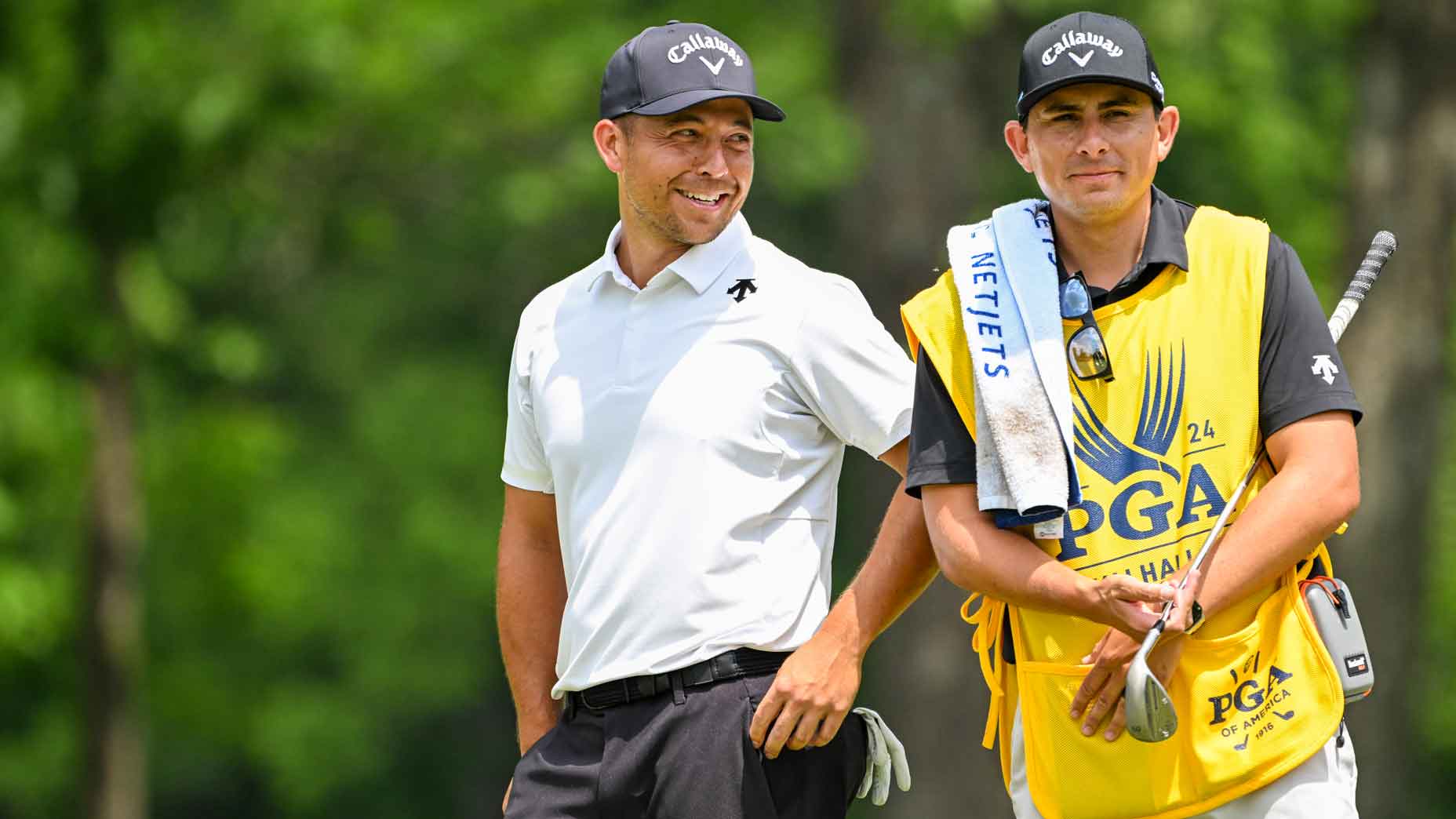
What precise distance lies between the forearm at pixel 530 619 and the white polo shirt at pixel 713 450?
0.24 metres

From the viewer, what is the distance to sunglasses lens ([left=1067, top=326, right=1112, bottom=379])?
12.6ft

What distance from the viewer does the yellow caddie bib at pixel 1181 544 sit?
3.75 meters

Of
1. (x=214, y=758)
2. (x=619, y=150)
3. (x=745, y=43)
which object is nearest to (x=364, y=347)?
(x=214, y=758)

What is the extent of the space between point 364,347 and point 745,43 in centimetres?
644

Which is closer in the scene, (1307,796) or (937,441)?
(1307,796)

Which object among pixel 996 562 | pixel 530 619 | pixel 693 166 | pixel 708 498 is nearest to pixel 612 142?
pixel 693 166

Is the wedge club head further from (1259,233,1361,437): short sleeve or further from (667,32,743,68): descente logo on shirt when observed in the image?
(667,32,743,68): descente logo on shirt

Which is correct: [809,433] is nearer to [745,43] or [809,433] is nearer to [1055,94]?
[1055,94]

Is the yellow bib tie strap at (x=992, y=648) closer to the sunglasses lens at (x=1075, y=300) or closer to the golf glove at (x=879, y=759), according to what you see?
the golf glove at (x=879, y=759)

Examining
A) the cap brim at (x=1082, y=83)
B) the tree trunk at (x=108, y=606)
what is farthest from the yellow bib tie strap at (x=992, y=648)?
the tree trunk at (x=108, y=606)

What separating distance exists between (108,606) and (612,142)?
28.5 feet

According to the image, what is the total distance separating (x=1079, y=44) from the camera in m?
3.85

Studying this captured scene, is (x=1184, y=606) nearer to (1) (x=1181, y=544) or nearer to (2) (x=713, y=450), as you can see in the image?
(1) (x=1181, y=544)

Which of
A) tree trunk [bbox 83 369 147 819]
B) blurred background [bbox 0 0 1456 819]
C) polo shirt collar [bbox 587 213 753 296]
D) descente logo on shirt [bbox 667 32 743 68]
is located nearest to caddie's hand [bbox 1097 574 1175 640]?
polo shirt collar [bbox 587 213 753 296]
